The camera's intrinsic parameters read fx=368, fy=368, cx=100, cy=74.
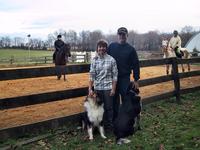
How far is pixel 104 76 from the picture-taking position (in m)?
6.49

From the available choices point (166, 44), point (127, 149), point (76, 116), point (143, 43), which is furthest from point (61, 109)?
point (143, 43)

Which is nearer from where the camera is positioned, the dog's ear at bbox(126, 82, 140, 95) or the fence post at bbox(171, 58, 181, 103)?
the dog's ear at bbox(126, 82, 140, 95)

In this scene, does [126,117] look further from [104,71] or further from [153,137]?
[104,71]

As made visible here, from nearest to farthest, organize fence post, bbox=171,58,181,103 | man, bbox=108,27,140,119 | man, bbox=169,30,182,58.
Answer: man, bbox=108,27,140,119
fence post, bbox=171,58,181,103
man, bbox=169,30,182,58

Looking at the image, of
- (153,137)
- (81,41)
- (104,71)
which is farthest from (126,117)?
(81,41)

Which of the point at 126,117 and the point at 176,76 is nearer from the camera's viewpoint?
the point at 126,117

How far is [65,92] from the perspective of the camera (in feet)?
23.3

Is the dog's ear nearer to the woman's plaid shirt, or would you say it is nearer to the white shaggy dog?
the woman's plaid shirt

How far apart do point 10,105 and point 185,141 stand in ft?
9.91

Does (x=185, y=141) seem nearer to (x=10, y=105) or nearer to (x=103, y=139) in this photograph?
(x=103, y=139)

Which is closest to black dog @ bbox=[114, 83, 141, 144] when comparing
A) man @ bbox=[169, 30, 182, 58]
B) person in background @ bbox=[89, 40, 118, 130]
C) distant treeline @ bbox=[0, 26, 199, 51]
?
person in background @ bbox=[89, 40, 118, 130]

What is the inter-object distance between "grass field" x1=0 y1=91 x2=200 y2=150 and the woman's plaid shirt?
953 mm

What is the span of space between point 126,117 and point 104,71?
2.94ft

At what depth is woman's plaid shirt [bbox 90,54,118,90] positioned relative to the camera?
6457 millimetres
